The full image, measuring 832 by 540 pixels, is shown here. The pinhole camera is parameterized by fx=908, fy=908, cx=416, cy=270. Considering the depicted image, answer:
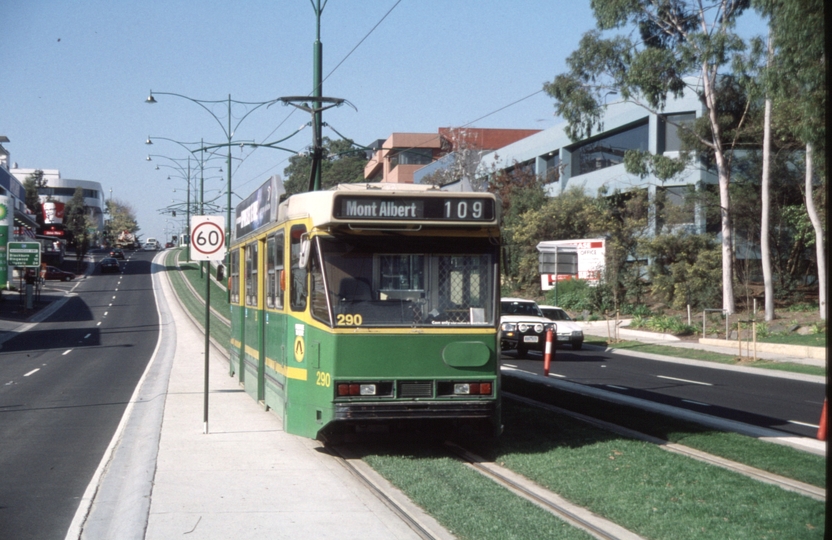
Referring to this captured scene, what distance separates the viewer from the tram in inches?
378

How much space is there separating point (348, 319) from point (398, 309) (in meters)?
0.56

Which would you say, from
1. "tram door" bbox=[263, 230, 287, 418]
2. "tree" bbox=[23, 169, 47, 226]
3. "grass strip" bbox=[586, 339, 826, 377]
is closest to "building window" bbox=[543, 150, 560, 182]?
"grass strip" bbox=[586, 339, 826, 377]

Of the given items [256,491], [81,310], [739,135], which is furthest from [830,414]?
[81,310]

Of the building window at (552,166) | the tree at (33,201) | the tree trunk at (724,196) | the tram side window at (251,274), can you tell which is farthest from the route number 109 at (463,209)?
the tree at (33,201)

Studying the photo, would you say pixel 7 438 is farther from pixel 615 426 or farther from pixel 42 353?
pixel 42 353

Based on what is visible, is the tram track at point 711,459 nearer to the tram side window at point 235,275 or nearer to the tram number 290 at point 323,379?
the tram number 290 at point 323,379

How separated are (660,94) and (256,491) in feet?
99.8

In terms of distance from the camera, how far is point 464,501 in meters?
7.68

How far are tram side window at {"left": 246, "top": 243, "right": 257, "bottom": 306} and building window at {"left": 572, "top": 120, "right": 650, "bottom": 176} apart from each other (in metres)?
35.7

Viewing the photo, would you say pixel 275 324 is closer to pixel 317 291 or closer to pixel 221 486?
pixel 317 291

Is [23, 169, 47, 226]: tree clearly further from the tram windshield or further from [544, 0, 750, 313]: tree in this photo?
the tram windshield

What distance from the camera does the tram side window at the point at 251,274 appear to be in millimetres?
13844

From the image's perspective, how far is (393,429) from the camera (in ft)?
34.9

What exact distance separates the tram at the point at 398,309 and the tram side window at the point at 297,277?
0.06m
